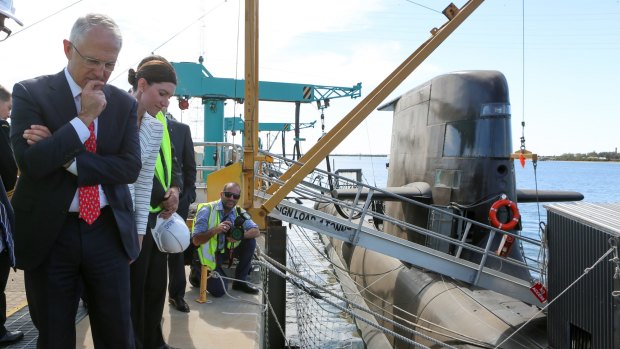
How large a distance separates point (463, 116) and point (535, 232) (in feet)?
69.5

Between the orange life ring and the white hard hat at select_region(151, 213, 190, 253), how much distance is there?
489 centimetres

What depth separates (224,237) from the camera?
6.09m

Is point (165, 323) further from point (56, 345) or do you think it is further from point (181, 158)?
point (56, 345)

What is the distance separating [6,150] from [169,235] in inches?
61.1

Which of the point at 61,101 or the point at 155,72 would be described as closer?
the point at 61,101

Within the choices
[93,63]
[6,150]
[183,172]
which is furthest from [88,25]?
[183,172]

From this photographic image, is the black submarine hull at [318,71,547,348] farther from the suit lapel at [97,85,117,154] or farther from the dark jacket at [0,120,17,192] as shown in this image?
the suit lapel at [97,85,117,154]

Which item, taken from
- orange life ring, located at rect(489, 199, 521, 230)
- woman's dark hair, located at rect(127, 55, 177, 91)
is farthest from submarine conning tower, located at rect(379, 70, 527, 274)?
woman's dark hair, located at rect(127, 55, 177, 91)

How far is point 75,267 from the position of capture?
2.28 m

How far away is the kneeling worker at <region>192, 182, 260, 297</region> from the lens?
5887mm

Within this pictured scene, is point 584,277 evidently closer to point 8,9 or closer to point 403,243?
point 403,243

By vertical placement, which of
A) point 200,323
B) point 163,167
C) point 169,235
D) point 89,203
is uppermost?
point 163,167

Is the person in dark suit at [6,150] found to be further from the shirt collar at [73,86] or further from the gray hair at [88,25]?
the gray hair at [88,25]

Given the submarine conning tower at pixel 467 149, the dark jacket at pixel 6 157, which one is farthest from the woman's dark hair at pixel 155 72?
the submarine conning tower at pixel 467 149
